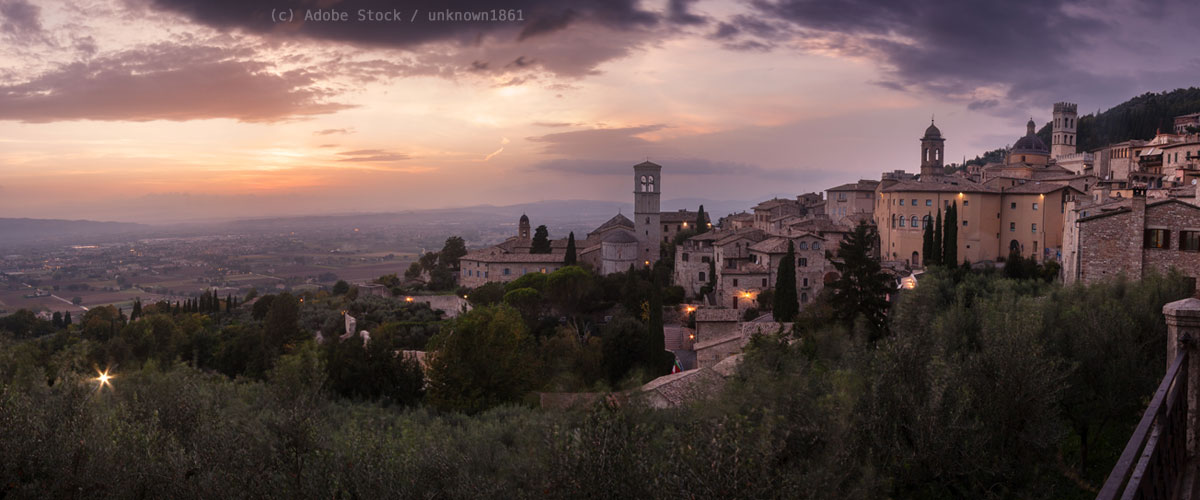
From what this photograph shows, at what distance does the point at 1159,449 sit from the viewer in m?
4.14

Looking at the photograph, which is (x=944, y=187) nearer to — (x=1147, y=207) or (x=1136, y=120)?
(x=1147, y=207)

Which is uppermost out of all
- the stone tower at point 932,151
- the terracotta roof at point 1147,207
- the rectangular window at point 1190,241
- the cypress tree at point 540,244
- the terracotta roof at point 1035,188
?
the stone tower at point 932,151

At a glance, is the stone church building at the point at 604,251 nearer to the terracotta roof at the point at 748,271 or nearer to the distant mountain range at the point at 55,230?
the terracotta roof at the point at 748,271

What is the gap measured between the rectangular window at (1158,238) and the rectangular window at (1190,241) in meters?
0.35

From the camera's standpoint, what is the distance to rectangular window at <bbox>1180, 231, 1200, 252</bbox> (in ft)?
67.9

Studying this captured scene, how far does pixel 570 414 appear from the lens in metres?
12.3

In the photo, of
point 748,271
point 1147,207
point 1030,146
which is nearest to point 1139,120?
point 1030,146

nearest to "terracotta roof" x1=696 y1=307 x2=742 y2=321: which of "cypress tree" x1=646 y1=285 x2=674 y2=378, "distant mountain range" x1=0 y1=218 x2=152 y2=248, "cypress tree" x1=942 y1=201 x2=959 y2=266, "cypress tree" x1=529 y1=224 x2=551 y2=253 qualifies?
"cypress tree" x1=646 y1=285 x2=674 y2=378

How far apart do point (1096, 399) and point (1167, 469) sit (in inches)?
404

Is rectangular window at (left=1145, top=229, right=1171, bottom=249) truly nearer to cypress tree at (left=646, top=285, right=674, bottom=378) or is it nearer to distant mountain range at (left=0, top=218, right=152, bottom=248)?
cypress tree at (left=646, top=285, right=674, bottom=378)

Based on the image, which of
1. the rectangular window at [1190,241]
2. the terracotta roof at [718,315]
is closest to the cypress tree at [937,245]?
the terracotta roof at [718,315]

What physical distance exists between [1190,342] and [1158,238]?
68.4 ft

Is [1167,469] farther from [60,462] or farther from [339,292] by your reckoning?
[339,292]

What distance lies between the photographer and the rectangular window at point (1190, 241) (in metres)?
20.7
